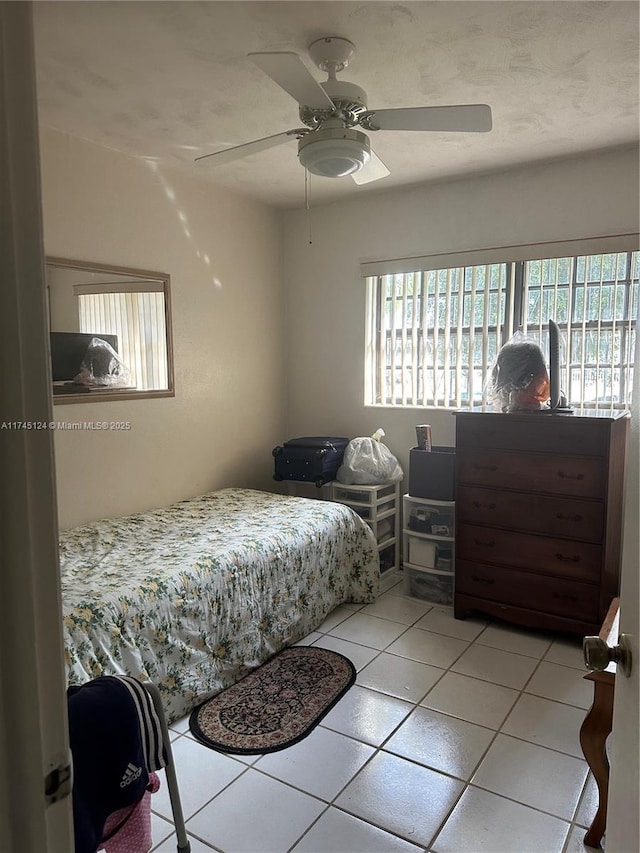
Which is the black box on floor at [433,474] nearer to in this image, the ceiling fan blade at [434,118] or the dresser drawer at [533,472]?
the dresser drawer at [533,472]

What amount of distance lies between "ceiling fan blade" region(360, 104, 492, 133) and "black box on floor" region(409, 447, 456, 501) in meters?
1.78

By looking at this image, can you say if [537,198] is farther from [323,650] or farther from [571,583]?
[323,650]

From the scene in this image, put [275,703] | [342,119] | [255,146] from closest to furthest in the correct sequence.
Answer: [342,119] → [255,146] → [275,703]

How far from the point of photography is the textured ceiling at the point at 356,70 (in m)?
1.81

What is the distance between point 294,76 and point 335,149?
36cm

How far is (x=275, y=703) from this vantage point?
7.97ft

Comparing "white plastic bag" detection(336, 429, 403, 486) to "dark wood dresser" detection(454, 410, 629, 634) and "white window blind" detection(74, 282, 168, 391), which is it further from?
"white window blind" detection(74, 282, 168, 391)

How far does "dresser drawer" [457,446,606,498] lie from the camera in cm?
278

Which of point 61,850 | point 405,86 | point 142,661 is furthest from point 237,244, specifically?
point 61,850

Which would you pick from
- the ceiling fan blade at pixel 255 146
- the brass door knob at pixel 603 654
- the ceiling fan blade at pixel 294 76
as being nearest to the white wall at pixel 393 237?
the ceiling fan blade at pixel 255 146

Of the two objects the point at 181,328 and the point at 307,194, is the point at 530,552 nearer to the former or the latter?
the point at 181,328

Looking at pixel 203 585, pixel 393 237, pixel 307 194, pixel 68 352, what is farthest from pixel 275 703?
pixel 307 194

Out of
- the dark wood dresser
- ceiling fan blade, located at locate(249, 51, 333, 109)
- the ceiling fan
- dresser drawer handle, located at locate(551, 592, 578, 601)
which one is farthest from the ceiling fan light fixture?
dresser drawer handle, located at locate(551, 592, 578, 601)

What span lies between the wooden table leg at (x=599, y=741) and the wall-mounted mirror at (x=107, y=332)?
8.26 ft
